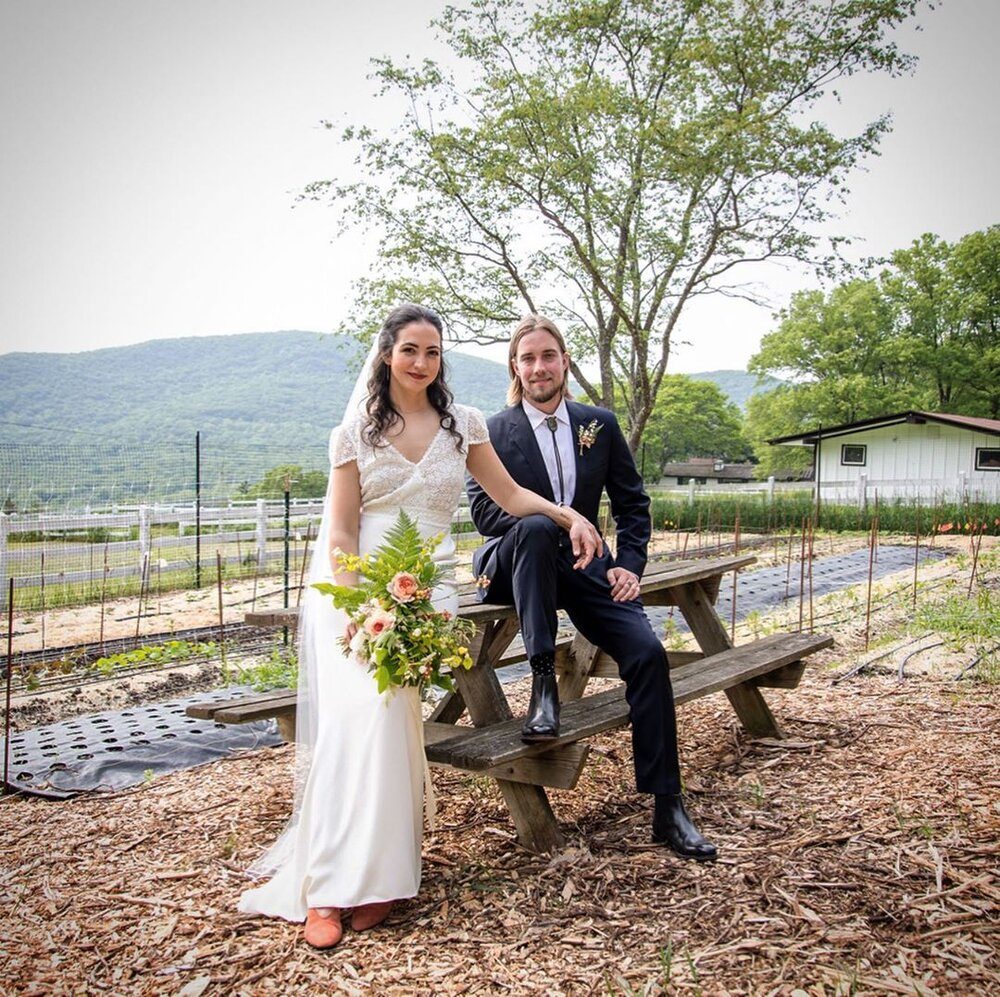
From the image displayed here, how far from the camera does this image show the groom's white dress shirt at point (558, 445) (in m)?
3.73

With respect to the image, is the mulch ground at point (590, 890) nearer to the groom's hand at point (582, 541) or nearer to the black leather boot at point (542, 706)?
the black leather boot at point (542, 706)

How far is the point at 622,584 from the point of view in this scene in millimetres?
3416

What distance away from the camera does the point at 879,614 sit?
26.7 ft

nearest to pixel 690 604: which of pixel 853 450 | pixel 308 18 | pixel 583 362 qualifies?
pixel 583 362

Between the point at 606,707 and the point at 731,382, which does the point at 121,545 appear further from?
the point at 731,382

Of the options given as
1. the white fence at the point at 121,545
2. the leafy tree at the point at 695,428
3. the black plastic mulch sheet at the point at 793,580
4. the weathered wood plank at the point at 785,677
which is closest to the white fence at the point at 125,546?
the white fence at the point at 121,545

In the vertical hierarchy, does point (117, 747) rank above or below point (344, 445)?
below

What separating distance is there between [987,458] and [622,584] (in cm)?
2524

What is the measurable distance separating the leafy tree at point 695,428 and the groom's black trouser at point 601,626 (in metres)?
59.3

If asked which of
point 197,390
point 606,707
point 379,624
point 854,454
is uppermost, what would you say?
point 197,390

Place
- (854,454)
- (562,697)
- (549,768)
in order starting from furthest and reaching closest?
(854,454)
(562,697)
(549,768)

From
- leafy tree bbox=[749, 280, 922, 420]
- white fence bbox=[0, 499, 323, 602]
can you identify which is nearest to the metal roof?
leafy tree bbox=[749, 280, 922, 420]

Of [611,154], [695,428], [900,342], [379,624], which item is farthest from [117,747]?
[695,428]

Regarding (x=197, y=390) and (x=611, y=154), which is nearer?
(x=611, y=154)
